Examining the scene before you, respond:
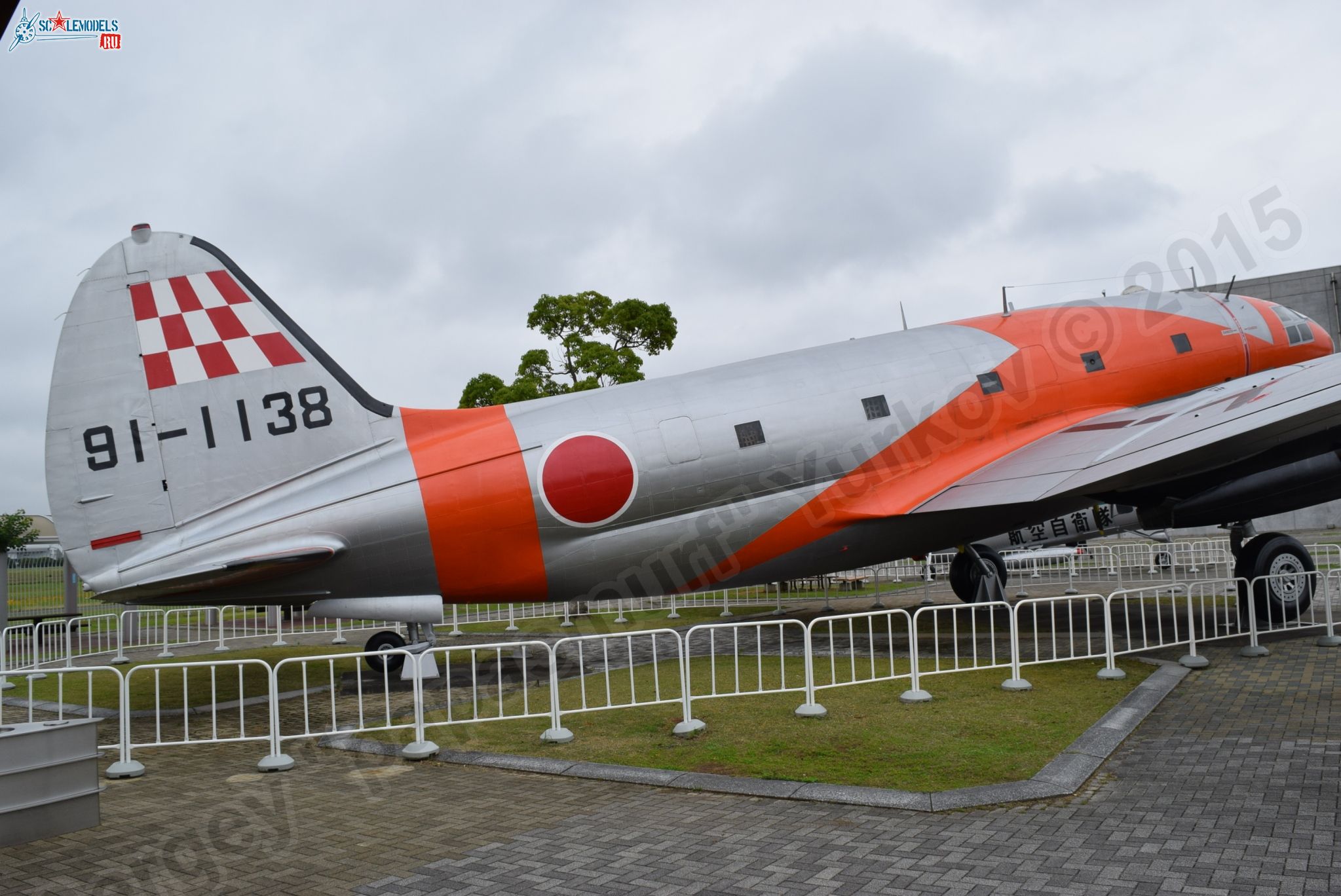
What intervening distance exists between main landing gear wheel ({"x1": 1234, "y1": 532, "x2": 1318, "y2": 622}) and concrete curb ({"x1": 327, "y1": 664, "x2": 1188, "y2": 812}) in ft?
17.7

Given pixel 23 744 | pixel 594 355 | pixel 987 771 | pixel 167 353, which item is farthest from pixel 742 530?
pixel 594 355

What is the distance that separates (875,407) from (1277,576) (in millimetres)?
6258

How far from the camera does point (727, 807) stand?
21.5 feet

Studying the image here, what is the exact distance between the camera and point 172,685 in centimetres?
1355

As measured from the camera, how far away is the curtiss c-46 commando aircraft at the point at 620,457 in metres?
10.2

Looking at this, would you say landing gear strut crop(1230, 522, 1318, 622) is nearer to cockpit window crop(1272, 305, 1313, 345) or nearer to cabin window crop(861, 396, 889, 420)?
cockpit window crop(1272, 305, 1313, 345)

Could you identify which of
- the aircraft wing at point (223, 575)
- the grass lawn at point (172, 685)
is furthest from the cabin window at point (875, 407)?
the grass lawn at point (172, 685)

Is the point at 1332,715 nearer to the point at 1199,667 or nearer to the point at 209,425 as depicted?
the point at 1199,667

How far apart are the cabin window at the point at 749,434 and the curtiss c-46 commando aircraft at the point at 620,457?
41 mm

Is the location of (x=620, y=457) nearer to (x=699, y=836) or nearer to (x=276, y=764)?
(x=276, y=764)

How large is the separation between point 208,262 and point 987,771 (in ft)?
33.3

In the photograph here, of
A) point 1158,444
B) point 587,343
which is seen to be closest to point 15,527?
point 587,343

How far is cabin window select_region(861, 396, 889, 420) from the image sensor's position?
515 inches

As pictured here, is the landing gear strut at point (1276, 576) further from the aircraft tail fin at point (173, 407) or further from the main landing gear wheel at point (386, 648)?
the aircraft tail fin at point (173, 407)
